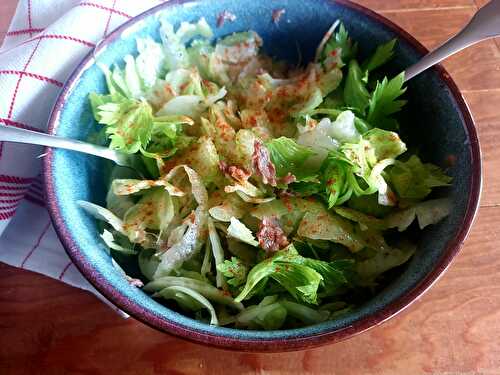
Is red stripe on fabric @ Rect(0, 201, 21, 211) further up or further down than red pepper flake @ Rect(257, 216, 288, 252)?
further down

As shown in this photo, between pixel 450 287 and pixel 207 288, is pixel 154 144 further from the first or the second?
pixel 450 287

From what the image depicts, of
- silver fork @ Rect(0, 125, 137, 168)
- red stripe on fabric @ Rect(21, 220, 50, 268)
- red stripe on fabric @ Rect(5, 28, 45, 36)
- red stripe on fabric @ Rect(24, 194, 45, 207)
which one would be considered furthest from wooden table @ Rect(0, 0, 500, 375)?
red stripe on fabric @ Rect(5, 28, 45, 36)

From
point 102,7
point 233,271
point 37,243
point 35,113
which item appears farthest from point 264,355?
point 102,7

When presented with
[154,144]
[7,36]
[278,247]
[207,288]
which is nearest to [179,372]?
[207,288]

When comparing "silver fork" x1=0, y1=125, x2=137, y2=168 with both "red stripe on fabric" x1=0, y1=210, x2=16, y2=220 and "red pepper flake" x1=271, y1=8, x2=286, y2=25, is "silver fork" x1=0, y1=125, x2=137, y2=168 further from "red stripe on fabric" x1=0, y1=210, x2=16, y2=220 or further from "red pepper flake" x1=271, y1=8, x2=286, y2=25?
"red pepper flake" x1=271, y1=8, x2=286, y2=25

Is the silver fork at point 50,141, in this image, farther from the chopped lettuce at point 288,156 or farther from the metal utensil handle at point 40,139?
the chopped lettuce at point 288,156

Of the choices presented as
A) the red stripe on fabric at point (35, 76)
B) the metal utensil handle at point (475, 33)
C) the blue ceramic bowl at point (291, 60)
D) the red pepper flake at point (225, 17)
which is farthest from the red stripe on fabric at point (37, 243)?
the metal utensil handle at point (475, 33)
